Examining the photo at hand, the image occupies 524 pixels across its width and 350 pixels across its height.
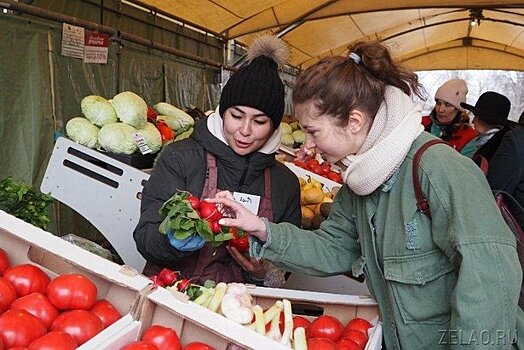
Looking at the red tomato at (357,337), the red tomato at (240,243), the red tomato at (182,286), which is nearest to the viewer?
the red tomato at (182,286)

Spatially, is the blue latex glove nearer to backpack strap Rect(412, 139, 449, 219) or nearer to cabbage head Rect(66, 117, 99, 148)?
backpack strap Rect(412, 139, 449, 219)

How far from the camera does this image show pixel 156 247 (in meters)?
1.95

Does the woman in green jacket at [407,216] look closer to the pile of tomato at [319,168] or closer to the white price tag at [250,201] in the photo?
the white price tag at [250,201]

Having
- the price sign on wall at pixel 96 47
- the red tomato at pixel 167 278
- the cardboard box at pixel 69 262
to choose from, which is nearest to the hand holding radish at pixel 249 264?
the red tomato at pixel 167 278

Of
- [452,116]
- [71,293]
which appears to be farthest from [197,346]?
[452,116]

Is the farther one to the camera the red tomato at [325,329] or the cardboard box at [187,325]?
the red tomato at [325,329]

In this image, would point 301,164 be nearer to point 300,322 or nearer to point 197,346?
point 300,322

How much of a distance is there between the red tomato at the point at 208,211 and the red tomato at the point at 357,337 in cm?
55

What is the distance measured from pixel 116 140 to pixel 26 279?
2.04 metres

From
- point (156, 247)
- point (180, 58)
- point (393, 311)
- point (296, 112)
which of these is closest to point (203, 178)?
point (156, 247)

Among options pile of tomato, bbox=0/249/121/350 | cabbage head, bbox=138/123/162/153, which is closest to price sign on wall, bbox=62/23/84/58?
cabbage head, bbox=138/123/162/153

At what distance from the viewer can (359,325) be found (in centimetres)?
173

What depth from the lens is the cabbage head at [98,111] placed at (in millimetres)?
3656

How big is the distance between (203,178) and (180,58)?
14.7 ft
